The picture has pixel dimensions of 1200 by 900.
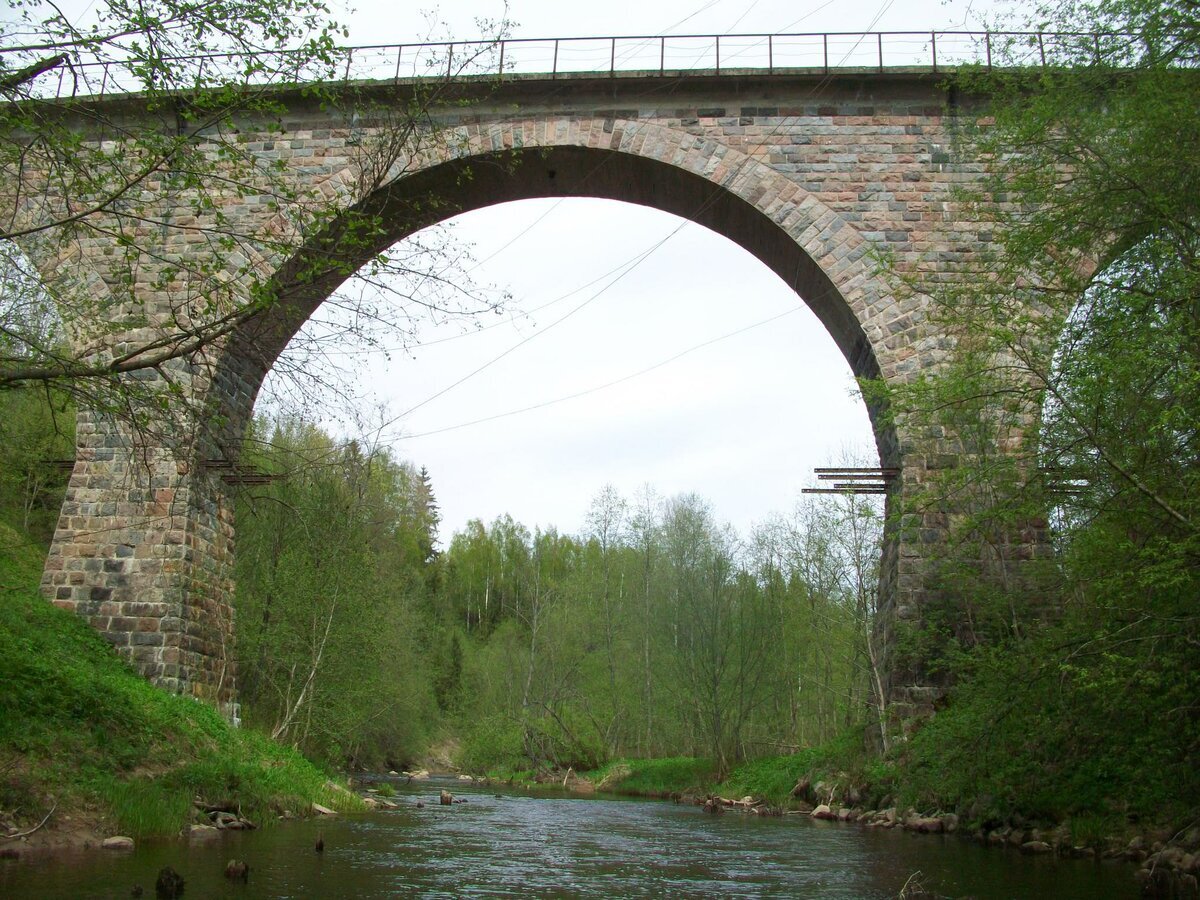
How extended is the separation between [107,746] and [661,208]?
9452mm

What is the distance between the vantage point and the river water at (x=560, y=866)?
19.5ft

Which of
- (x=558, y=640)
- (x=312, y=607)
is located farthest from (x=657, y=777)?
(x=312, y=607)

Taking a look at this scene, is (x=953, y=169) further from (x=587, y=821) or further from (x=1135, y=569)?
(x=587, y=821)

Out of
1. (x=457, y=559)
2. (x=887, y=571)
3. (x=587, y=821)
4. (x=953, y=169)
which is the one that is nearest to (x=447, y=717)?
(x=457, y=559)

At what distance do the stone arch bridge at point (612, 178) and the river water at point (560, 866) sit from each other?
3278mm

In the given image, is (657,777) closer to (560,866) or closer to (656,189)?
(656,189)

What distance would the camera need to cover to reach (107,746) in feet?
28.0

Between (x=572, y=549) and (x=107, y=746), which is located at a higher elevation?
(x=572, y=549)

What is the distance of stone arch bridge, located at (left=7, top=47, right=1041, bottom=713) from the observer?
11797mm

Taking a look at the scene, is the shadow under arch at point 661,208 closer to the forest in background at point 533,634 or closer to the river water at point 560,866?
the forest in background at point 533,634

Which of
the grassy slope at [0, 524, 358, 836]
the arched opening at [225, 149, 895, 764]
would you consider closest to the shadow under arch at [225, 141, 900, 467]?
the arched opening at [225, 149, 895, 764]

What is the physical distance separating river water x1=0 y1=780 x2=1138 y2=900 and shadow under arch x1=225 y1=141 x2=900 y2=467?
512 centimetres

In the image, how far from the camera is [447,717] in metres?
33.9

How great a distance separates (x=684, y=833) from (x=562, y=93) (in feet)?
29.6
